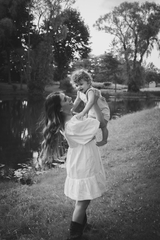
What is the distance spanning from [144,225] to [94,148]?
1.59 meters

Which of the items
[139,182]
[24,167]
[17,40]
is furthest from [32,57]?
[139,182]

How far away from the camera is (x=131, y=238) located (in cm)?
342

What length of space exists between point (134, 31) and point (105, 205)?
4068cm

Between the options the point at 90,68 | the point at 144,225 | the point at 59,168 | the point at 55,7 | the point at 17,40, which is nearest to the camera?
the point at 144,225

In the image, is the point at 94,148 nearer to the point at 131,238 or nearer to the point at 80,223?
the point at 80,223

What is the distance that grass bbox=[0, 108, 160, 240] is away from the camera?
11.9ft

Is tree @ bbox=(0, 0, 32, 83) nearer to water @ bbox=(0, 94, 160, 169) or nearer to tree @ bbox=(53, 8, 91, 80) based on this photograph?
tree @ bbox=(53, 8, 91, 80)

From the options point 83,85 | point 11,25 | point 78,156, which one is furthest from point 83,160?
point 11,25

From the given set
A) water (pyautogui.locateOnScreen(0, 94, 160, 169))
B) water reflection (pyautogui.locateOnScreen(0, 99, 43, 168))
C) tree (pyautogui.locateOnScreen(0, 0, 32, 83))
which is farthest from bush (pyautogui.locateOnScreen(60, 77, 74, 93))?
water (pyautogui.locateOnScreen(0, 94, 160, 169))

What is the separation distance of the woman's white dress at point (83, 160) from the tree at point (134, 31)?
4008 centimetres

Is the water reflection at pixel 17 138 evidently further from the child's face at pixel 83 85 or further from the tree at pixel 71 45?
the tree at pixel 71 45

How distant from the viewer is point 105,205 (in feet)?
14.5

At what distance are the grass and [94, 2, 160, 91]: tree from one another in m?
36.6

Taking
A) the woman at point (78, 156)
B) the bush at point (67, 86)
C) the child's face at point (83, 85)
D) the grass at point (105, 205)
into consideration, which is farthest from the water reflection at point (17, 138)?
the bush at point (67, 86)
